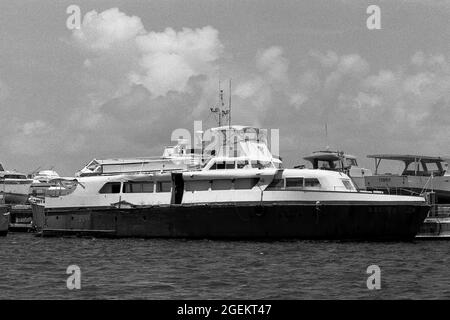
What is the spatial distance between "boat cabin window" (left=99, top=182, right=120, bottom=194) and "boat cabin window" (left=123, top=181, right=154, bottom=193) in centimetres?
63

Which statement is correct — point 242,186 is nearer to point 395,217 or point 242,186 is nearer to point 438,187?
point 395,217

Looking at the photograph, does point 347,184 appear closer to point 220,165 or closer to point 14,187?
point 220,165

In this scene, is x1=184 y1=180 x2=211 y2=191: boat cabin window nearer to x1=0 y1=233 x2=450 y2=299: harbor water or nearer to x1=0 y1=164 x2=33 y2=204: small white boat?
x1=0 y1=233 x2=450 y2=299: harbor water

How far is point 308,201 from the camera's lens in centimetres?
4884

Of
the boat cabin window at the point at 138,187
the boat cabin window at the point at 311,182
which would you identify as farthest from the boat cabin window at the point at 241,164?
the boat cabin window at the point at 138,187

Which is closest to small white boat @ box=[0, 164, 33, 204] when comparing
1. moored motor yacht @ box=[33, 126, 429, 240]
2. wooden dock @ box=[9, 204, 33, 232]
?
wooden dock @ box=[9, 204, 33, 232]

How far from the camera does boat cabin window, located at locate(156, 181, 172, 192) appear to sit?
53.7 metres

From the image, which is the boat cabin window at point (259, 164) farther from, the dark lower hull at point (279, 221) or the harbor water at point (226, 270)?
the harbor water at point (226, 270)

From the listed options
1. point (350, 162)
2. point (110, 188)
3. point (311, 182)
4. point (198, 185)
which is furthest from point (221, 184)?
point (350, 162)

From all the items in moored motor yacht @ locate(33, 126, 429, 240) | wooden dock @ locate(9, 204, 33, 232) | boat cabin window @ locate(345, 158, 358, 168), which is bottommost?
wooden dock @ locate(9, 204, 33, 232)

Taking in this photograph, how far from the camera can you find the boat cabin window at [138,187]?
54.3 meters

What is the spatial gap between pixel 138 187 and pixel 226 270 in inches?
859

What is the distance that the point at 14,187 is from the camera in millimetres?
96125
